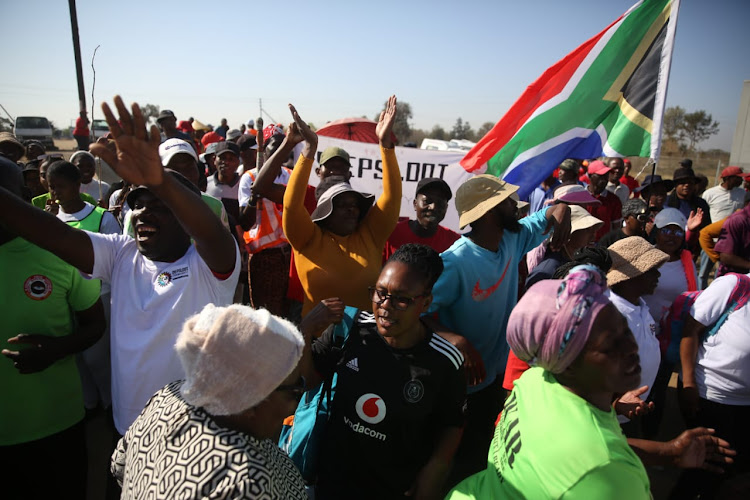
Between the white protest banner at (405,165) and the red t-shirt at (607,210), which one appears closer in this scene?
the white protest banner at (405,165)

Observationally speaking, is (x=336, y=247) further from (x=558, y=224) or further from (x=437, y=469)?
(x=558, y=224)

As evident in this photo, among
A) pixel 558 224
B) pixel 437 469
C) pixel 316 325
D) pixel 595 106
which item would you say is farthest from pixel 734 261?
pixel 316 325

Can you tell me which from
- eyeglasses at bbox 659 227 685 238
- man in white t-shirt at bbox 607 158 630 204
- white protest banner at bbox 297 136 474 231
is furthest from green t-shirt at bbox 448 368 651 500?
man in white t-shirt at bbox 607 158 630 204

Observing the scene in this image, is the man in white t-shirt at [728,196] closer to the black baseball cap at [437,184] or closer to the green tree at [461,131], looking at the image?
the black baseball cap at [437,184]

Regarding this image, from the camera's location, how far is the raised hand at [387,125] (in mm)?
3014

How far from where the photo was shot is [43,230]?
6.19 feet

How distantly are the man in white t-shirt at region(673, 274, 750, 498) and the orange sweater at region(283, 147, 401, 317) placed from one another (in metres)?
2.00

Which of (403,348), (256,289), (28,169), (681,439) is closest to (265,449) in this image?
(403,348)

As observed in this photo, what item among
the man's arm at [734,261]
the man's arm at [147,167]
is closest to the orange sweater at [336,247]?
the man's arm at [147,167]

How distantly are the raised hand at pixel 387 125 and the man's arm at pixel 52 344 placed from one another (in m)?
1.95

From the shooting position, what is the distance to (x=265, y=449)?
51.5 inches

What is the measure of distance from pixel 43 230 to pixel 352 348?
1.39 meters

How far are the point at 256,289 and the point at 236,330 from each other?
11.8 feet

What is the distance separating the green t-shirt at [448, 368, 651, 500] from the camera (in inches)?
46.3
